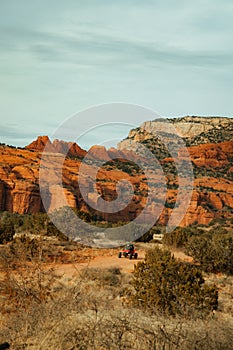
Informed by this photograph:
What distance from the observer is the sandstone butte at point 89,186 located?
56344mm

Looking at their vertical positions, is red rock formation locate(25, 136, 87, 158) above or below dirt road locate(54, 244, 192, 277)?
above

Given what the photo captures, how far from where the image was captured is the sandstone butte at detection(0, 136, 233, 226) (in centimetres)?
5634

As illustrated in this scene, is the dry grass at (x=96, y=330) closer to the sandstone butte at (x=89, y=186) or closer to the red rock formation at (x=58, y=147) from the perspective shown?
the sandstone butte at (x=89, y=186)

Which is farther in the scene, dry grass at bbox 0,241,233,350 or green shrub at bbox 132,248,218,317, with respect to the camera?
green shrub at bbox 132,248,218,317

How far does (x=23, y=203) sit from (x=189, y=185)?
2308cm

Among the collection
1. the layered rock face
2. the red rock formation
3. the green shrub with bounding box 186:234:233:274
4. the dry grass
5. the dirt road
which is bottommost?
the dirt road

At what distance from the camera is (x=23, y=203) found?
55.9m

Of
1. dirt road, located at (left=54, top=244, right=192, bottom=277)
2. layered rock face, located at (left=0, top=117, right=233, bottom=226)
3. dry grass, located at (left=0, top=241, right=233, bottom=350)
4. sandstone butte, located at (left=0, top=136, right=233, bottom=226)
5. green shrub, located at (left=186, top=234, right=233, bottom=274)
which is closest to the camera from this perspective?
dry grass, located at (left=0, top=241, right=233, bottom=350)

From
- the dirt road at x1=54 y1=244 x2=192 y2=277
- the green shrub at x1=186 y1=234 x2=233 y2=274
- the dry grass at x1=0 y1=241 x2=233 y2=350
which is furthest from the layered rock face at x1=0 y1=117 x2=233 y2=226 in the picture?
the dry grass at x1=0 y1=241 x2=233 y2=350

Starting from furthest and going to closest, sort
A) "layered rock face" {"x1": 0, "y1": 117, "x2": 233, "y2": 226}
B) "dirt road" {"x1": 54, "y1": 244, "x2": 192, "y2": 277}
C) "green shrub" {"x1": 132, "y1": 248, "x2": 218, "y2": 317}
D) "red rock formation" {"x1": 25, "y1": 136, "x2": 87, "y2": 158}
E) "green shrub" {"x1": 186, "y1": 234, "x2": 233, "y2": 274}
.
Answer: "red rock formation" {"x1": 25, "y1": 136, "x2": 87, "y2": 158} < "layered rock face" {"x1": 0, "y1": 117, "x2": 233, "y2": 226} < "green shrub" {"x1": 186, "y1": 234, "x2": 233, "y2": 274} < "dirt road" {"x1": 54, "y1": 244, "x2": 192, "y2": 277} < "green shrub" {"x1": 132, "y1": 248, "x2": 218, "y2": 317}

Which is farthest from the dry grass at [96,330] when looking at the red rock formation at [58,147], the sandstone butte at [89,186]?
the red rock formation at [58,147]

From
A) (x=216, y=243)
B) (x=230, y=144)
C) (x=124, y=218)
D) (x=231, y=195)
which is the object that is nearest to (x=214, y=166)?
(x=230, y=144)

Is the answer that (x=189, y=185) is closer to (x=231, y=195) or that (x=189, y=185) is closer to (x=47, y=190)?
(x=231, y=195)

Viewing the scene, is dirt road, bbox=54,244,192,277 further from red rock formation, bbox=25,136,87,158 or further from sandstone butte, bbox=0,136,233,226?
red rock formation, bbox=25,136,87,158
